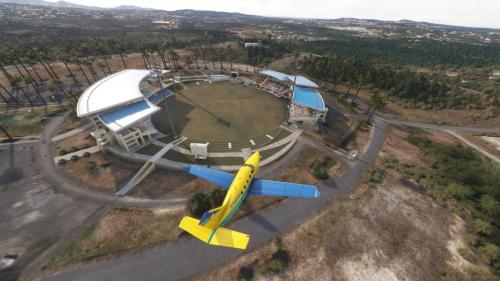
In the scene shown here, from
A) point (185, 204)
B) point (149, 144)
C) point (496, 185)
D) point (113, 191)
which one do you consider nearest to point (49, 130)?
point (149, 144)

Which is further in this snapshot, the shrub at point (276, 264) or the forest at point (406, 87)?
the forest at point (406, 87)

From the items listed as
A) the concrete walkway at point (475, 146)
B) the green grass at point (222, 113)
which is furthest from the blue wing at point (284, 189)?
the concrete walkway at point (475, 146)

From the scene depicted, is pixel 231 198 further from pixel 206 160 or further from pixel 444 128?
pixel 444 128

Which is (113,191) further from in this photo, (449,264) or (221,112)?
(449,264)

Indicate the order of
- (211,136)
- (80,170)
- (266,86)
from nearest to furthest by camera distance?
(80,170) < (211,136) < (266,86)

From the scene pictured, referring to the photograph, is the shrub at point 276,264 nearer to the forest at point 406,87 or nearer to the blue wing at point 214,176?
the blue wing at point 214,176

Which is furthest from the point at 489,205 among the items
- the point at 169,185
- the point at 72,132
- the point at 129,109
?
the point at 72,132
